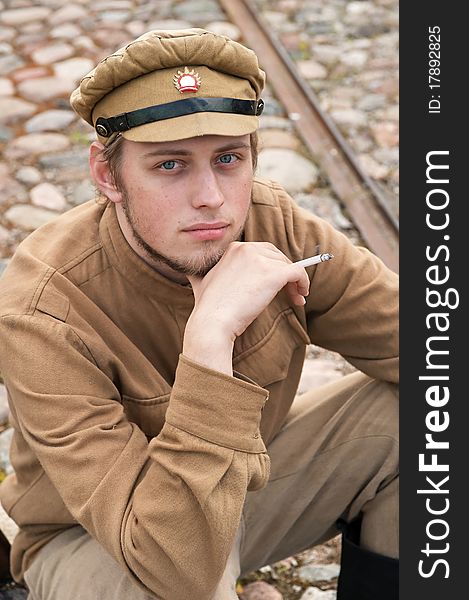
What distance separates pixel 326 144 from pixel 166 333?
11.7ft

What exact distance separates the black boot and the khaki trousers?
0.04 m

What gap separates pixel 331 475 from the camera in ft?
10.0

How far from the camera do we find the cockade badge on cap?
7.86 feet

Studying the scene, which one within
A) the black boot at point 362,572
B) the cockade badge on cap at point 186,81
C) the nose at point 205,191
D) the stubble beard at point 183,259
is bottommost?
the black boot at point 362,572

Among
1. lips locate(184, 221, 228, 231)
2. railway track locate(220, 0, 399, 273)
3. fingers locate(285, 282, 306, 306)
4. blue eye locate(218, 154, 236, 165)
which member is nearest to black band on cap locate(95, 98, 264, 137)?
blue eye locate(218, 154, 236, 165)

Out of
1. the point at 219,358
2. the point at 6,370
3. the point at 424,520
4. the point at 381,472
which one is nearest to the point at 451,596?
the point at 424,520

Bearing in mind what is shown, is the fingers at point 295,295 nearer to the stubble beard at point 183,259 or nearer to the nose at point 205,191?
the stubble beard at point 183,259

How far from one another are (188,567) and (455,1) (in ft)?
6.44

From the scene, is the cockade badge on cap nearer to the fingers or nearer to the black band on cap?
the black band on cap

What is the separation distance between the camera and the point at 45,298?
8.19ft

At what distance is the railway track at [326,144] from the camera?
17.0ft

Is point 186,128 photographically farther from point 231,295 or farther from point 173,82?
point 231,295

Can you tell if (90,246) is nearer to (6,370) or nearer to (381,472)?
(6,370)

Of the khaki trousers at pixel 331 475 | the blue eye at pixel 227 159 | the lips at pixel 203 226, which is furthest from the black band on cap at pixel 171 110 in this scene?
the khaki trousers at pixel 331 475
